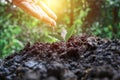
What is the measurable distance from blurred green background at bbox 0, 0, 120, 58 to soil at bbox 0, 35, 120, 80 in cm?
386

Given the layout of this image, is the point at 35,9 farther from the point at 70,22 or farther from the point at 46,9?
the point at 70,22

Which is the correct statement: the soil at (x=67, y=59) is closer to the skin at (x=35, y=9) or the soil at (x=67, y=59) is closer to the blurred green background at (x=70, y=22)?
the skin at (x=35, y=9)

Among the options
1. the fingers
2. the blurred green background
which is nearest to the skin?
the fingers

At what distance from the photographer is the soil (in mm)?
2096

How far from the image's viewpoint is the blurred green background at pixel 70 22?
694 centimetres

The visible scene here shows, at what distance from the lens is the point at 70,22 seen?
7.02 m

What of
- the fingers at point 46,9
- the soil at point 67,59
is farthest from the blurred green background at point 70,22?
the soil at point 67,59

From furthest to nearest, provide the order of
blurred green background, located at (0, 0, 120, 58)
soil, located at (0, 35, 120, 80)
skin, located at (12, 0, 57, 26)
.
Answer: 1. blurred green background, located at (0, 0, 120, 58)
2. skin, located at (12, 0, 57, 26)
3. soil, located at (0, 35, 120, 80)

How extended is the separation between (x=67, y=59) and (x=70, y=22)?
4.57m

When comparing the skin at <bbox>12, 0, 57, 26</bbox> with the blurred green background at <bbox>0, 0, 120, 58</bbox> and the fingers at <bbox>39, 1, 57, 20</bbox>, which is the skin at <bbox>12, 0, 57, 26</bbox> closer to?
the fingers at <bbox>39, 1, 57, 20</bbox>

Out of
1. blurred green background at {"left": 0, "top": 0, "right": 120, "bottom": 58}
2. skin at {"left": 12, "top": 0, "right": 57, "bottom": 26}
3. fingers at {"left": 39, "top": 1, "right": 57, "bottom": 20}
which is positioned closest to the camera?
skin at {"left": 12, "top": 0, "right": 57, "bottom": 26}

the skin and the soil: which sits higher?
the skin

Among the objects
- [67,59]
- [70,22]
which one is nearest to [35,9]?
[67,59]

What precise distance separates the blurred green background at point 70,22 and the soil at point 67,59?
3857 mm
